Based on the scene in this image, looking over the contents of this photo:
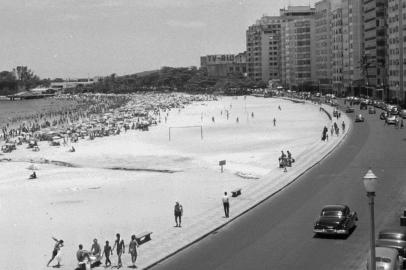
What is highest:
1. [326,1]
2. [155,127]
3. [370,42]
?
[326,1]

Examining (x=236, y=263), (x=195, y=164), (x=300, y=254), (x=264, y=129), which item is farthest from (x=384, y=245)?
(x=264, y=129)

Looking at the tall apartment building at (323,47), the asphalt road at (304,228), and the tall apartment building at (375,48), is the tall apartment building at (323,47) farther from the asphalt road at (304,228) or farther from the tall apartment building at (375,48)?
the asphalt road at (304,228)

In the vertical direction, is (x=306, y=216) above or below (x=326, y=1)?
below

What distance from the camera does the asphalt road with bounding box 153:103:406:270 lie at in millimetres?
19406

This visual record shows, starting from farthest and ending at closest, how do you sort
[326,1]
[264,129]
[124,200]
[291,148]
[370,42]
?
1. [326,1]
2. [370,42]
3. [264,129]
4. [291,148]
5. [124,200]

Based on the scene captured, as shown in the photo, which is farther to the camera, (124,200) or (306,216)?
(124,200)

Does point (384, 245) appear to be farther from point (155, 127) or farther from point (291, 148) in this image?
point (155, 127)

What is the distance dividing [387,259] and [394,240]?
2.35 meters

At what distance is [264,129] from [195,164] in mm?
29423

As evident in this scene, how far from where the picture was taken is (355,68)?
132875mm

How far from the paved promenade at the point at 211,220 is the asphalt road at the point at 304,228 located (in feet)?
1.17

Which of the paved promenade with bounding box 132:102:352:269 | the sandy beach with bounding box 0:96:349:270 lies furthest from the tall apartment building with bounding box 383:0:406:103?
the paved promenade with bounding box 132:102:352:269

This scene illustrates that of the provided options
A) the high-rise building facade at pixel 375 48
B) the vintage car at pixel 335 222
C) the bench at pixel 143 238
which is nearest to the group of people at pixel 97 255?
the bench at pixel 143 238

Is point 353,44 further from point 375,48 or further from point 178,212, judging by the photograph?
point 178,212
